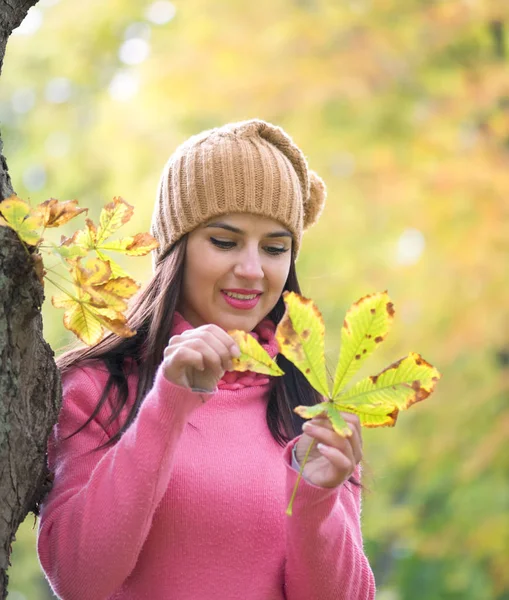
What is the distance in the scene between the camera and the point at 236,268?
1.96 meters

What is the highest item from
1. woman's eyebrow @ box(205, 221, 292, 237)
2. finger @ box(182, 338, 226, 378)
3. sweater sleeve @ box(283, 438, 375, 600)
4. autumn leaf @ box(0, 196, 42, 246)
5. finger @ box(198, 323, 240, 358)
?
autumn leaf @ box(0, 196, 42, 246)

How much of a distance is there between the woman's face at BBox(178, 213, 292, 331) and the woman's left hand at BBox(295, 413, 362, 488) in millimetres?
418

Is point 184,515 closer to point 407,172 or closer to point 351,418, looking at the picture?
point 351,418

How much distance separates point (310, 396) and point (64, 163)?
572cm

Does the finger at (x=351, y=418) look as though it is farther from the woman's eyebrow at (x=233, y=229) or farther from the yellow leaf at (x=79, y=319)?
the woman's eyebrow at (x=233, y=229)

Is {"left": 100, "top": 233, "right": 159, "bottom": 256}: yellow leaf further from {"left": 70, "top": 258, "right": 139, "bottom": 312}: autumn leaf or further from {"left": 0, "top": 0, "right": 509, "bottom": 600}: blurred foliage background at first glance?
{"left": 0, "top": 0, "right": 509, "bottom": 600}: blurred foliage background

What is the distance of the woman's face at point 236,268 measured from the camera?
1974 millimetres

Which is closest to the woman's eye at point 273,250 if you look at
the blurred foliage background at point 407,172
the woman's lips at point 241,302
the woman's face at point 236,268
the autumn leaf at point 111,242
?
the woman's face at point 236,268

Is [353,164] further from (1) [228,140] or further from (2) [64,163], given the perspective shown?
(1) [228,140]

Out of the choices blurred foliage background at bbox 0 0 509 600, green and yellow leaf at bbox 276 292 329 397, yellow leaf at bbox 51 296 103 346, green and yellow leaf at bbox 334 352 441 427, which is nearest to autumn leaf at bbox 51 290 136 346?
yellow leaf at bbox 51 296 103 346

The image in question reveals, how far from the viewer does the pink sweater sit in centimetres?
163

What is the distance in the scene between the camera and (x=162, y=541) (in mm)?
1806

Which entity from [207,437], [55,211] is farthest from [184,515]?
[55,211]

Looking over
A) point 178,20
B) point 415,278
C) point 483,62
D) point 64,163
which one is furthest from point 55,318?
point 483,62
